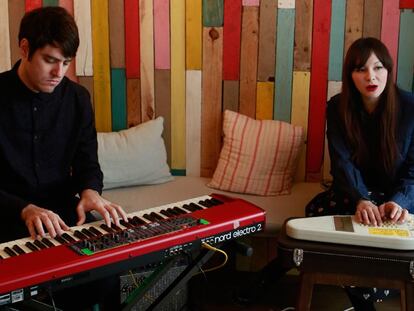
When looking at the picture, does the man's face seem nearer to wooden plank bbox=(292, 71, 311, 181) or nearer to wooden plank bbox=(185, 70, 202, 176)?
wooden plank bbox=(185, 70, 202, 176)

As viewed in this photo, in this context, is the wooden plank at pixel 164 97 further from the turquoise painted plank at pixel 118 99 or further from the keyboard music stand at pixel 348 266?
the keyboard music stand at pixel 348 266

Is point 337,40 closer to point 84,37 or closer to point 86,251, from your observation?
point 84,37

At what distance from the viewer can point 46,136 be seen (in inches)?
96.0

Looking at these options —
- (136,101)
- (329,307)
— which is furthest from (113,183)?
(329,307)

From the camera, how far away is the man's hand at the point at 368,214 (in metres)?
2.37

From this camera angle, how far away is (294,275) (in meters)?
3.39

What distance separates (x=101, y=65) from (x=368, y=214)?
173 centimetres

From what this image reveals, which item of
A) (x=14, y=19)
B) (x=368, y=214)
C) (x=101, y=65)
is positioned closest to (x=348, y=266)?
(x=368, y=214)

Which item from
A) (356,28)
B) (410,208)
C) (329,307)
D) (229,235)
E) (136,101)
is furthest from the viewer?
(136,101)

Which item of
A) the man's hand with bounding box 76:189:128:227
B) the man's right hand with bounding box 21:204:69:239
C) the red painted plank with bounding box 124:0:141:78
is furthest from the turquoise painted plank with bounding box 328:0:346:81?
the man's right hand with bounding box 21:204:69:239

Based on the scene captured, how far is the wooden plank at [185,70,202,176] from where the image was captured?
3.46 meters

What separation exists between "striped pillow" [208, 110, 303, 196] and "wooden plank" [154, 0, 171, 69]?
494 mm

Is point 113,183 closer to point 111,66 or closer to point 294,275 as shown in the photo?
point 111,66

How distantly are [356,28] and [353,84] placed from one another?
562 mm
